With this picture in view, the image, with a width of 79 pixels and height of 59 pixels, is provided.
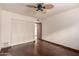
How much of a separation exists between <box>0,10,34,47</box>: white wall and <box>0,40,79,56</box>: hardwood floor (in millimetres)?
88

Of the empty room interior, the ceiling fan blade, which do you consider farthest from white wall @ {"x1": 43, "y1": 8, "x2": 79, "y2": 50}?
the ceiling fan blade

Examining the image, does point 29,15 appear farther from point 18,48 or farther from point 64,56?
point 64,56

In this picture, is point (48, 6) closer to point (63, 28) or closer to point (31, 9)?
point (31, 9)

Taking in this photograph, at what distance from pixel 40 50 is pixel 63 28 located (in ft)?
1.63

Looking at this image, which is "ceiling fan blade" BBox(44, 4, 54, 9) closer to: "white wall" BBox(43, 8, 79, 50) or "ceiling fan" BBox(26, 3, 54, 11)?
"ceiling fan" BBox(26, 3, 54, 11)

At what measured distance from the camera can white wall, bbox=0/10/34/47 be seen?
160cm

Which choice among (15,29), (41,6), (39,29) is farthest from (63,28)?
(15,29)

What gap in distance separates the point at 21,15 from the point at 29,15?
0.12 metres

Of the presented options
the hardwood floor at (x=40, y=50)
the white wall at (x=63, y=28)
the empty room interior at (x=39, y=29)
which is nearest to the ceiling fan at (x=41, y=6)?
the empty room interior at (x=39, y=29)

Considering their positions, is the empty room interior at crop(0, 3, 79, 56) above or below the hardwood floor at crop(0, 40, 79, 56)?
above

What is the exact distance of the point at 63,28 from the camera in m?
1.69

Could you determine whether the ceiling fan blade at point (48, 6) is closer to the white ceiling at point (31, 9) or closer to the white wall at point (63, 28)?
the white ceiling at point (31, 9)

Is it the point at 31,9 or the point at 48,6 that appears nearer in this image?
the point at 48,6

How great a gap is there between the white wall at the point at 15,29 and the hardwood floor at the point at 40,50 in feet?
0.29
